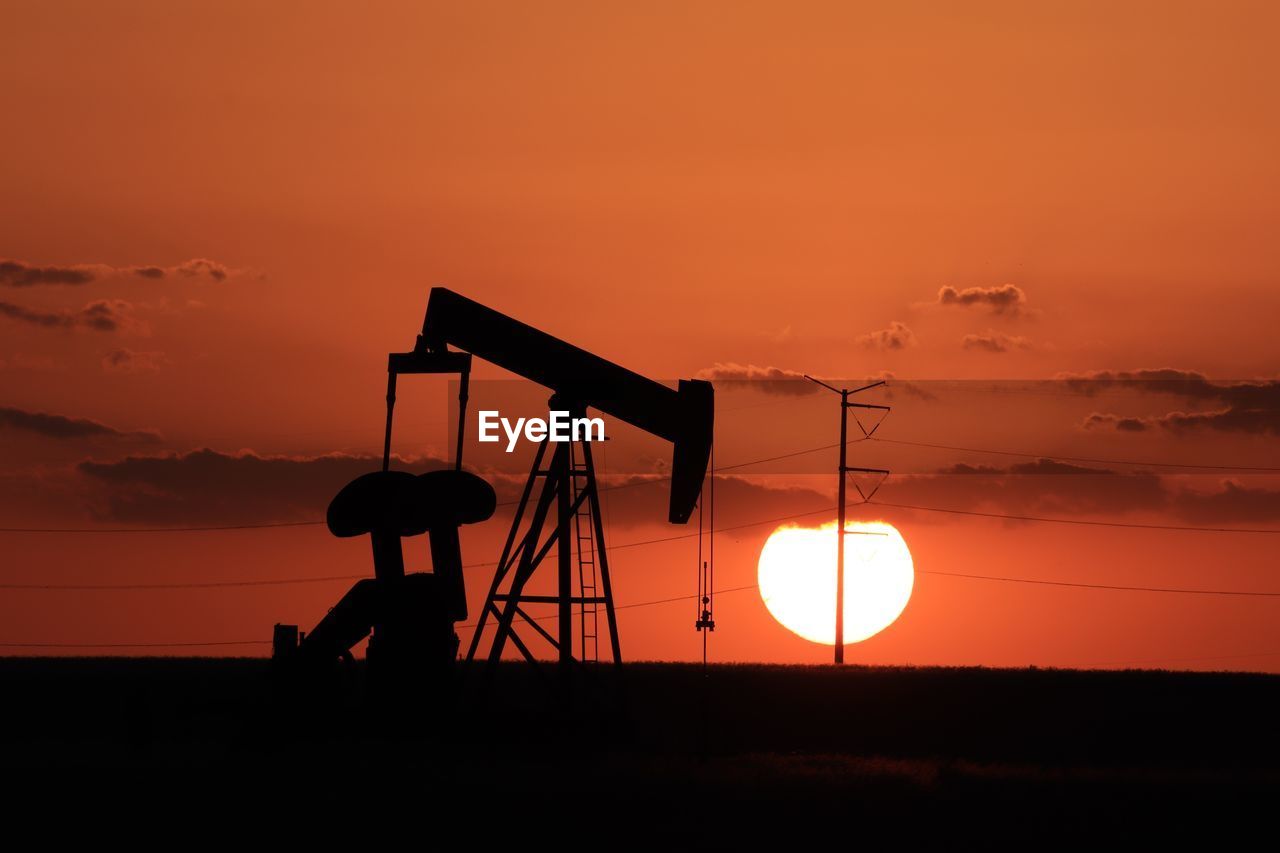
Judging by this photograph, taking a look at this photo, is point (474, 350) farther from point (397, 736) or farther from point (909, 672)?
point (909, 672)

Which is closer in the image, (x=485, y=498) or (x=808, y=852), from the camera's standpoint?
(x=808, y=852)

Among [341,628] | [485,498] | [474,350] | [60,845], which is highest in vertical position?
[474,350]

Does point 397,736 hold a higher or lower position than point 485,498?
lower

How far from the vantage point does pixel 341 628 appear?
2155cm

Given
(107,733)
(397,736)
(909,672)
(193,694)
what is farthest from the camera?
(909,672)

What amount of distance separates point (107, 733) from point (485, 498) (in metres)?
7.51

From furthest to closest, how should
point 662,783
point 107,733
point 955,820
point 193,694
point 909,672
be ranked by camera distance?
1. point 909,672
2. point 193,694
3. point 107,733
4. point 662,783
5. point 955,820

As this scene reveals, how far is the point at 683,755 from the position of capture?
21312mm

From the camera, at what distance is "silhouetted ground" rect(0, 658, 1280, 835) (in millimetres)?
16812

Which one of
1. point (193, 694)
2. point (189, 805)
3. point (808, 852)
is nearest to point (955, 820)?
point (808, 852)

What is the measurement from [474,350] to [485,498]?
1948mm

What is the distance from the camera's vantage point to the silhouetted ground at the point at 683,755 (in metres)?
16.8

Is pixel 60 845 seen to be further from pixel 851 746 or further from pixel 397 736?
pixel 851 746

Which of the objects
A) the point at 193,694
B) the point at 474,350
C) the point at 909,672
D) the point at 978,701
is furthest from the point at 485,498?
the point at 909,672
